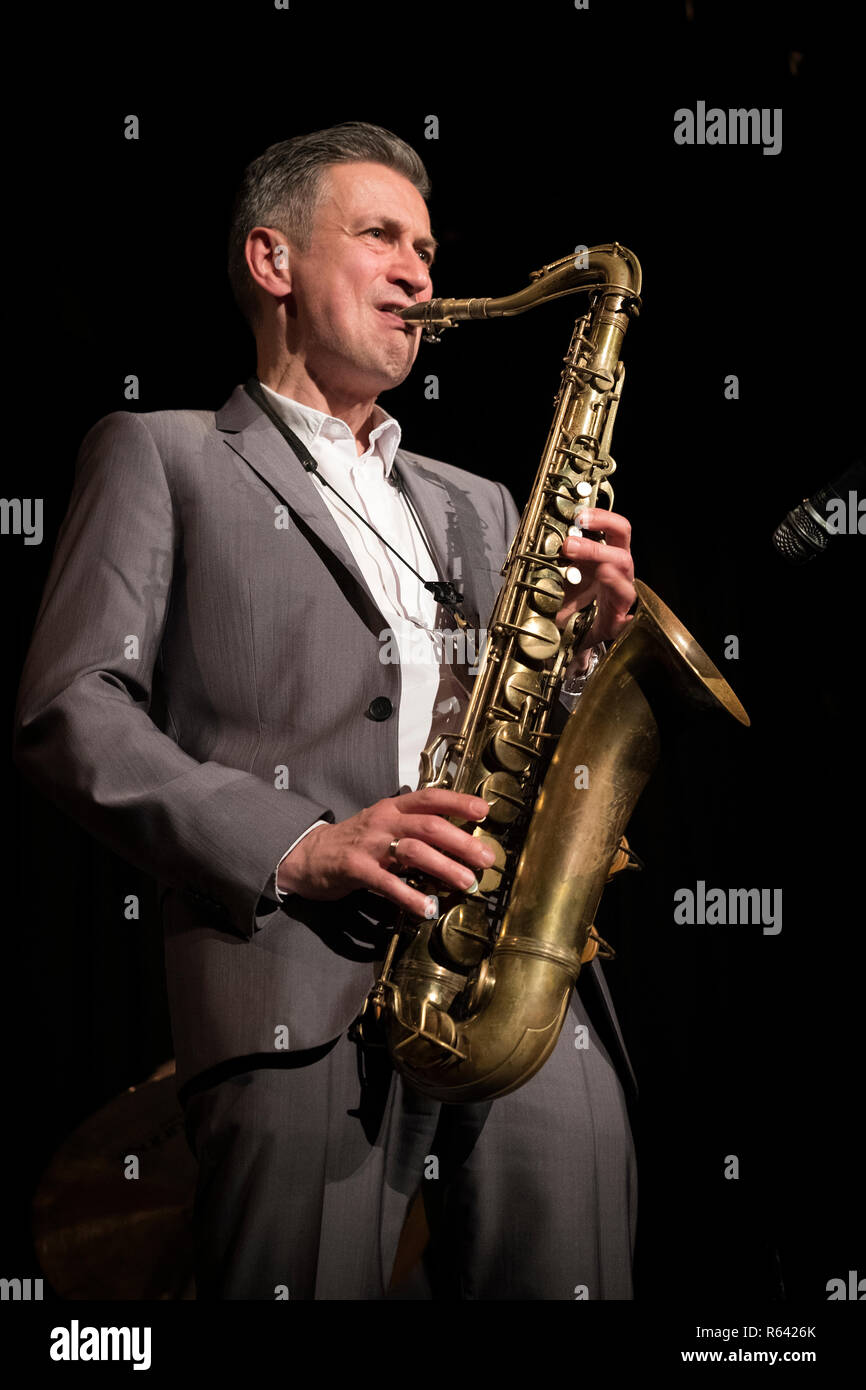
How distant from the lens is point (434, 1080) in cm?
187

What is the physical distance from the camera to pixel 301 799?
75.1 inches

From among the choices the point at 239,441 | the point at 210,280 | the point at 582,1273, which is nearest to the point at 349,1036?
the point at 582,1273

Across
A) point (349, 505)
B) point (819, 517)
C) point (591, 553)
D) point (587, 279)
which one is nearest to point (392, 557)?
point (349, 505)

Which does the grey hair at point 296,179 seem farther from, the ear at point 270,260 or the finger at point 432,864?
the finger at point 432,864

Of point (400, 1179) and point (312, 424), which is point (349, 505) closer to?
point (312, 424)

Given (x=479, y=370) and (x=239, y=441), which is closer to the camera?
(x=239, y=441)

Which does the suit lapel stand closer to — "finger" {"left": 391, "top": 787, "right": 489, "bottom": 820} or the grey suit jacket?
the grey suit jacket

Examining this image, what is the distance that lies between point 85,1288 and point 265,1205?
1069mm

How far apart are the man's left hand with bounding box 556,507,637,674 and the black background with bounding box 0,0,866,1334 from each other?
3.10 feet

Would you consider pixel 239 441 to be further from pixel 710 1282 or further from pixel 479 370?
pixel 710 1282

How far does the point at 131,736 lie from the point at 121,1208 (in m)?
1.31

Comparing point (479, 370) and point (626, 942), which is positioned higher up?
point (479, 370)

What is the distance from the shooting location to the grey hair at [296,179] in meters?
2.55

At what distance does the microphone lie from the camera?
5.84 ft
